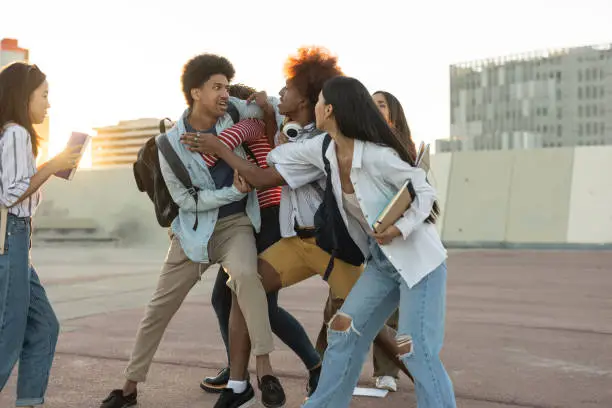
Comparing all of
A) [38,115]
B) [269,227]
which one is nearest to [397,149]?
[269,227]

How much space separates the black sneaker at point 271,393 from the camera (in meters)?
3.71

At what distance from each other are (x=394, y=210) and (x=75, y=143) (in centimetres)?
161

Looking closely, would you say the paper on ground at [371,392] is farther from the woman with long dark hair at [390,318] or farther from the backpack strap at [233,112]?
the backpack strap at [233,112]

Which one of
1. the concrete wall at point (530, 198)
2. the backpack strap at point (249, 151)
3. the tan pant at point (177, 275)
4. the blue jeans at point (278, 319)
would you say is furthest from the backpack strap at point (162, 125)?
the concrete wall at point (530, 198)

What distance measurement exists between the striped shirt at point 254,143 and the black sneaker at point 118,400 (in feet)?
4.04

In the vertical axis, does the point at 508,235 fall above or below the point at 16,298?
below

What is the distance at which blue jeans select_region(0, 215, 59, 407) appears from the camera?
3365 millimetres

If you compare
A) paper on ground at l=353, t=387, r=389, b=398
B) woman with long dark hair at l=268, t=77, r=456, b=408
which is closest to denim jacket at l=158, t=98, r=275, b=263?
woman with long dark hair at l=268, t=77, r=456, b=408

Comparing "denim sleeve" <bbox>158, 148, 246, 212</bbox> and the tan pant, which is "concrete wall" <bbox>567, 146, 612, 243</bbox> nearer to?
the tan pant

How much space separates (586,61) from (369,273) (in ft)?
469

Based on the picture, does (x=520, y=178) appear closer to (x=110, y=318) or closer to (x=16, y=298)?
(x=110, y=318)

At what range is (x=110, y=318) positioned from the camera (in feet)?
23.9

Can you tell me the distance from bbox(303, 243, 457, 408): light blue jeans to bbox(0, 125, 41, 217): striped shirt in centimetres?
152

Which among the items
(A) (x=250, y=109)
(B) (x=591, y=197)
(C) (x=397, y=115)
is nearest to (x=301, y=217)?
(A) (x=250, y=109)
